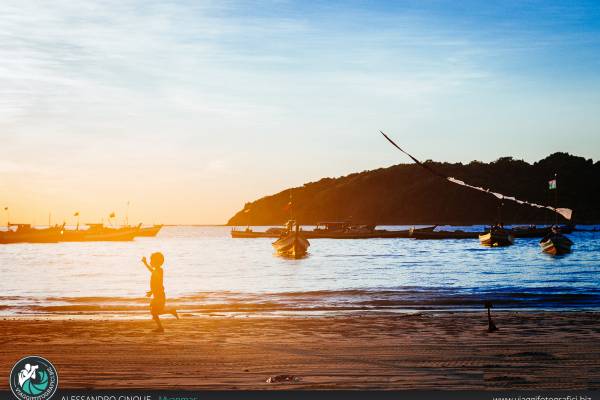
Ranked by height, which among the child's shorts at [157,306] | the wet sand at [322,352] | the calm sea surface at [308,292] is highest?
the child's shorts at [157,306]

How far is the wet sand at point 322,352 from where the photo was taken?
11867 mm

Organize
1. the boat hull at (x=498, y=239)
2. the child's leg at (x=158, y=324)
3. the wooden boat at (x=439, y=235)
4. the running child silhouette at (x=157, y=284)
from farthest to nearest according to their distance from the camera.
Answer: the wooden boat at (x=439, y=235) → the boat hull at (x=498, y=239) → the child's leg at (x=158, y=324) → the running child silhouette at (x=157, y=284)


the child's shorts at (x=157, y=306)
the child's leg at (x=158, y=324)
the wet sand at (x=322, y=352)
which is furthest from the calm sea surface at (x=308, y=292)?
the child's shorts at (x=157, y=306)

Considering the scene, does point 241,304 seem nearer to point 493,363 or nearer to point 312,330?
point 312,330

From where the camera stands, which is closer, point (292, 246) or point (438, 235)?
point (292, 246)

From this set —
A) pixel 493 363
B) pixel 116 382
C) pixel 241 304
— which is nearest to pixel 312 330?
pixel 493 363

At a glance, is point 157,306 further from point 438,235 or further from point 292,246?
point 438,235

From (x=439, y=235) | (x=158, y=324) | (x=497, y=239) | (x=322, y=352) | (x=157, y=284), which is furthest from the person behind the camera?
(x=439, y=235)

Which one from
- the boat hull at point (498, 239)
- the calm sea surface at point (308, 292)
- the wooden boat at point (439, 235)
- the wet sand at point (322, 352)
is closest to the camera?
the wet sand at point (322, 352)

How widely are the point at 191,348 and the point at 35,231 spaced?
192 metres

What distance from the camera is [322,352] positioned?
15.0m

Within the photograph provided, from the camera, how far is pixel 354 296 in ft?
117

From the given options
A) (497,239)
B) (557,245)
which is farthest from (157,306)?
(497,239)

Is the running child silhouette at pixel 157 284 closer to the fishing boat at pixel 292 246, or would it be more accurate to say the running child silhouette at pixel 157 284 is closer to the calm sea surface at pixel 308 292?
the calm sea surface at pixel 308 292
